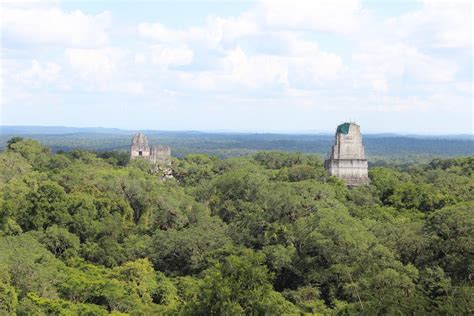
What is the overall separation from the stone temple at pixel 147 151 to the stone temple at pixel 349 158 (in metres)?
30.2

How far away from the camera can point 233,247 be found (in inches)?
1304

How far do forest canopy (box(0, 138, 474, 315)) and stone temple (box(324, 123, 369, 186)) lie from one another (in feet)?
4.73

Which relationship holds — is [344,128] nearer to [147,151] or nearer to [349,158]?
[349,158]

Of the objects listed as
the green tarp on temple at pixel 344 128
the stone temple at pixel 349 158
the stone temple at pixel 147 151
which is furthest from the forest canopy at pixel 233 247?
the stone temple at pixel 147 151

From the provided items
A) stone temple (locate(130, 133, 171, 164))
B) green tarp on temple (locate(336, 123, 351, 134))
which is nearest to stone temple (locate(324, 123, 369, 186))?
green tarp on temple (locate(336, 123, 351, 134))

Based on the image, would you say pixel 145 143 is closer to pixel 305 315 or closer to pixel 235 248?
pixel 235 248

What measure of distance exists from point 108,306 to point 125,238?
1102cm

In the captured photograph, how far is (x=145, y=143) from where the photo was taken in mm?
86562

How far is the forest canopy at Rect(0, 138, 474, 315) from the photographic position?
77.2 ft

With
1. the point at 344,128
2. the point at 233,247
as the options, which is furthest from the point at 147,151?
the point at 233,247

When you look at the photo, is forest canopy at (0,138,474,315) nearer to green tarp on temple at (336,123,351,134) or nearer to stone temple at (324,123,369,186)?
stone temple at (324,123,369,186)

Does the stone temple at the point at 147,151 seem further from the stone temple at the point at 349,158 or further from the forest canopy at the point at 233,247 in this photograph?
the stone temple at the point at 349,158

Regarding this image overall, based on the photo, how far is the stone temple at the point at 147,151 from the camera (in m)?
80.9

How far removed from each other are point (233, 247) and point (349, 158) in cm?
2177
